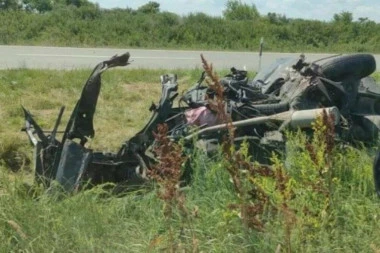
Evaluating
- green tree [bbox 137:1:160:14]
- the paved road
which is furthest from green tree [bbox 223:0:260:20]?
the paved road

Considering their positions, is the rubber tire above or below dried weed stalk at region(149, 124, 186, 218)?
above

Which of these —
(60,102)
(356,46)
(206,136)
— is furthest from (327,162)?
(356,46)

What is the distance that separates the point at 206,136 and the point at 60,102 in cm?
457

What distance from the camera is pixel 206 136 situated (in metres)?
5.63

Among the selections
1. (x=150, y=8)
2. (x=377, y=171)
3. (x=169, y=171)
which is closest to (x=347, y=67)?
(x=377, y=171)

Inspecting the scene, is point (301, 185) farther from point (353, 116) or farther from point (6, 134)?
point (6, 134)

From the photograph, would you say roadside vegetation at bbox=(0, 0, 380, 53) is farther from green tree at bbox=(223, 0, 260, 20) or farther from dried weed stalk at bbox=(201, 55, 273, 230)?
dried weed stalk at bbox=(201, 55, 273, 230)

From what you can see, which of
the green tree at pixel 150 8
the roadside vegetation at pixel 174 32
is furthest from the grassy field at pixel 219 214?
the green tree at pixel 150 8

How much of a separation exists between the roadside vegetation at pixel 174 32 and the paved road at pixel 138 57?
88.0 inches

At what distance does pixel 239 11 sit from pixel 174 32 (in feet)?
34.1

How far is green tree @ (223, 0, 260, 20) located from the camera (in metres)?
35.6

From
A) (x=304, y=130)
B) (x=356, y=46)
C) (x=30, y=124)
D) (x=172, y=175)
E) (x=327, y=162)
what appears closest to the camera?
(x=172, y=175)

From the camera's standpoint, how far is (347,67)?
236 inches

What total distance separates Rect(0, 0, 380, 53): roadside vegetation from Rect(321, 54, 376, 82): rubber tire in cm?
1879
